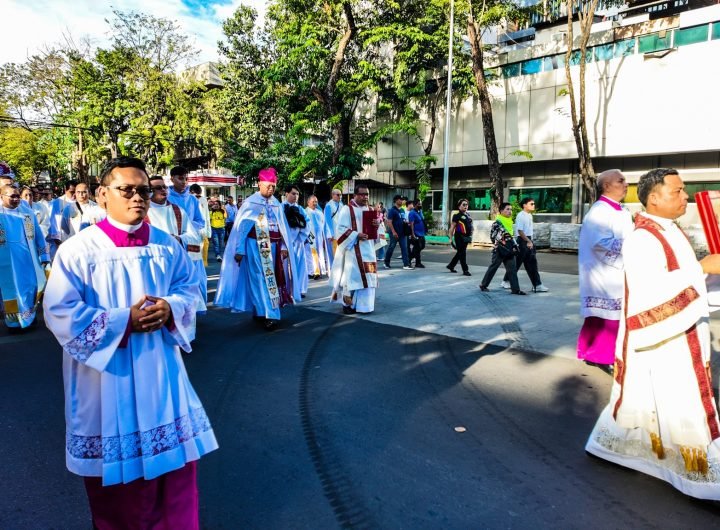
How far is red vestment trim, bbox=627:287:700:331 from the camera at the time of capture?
2.73 meters

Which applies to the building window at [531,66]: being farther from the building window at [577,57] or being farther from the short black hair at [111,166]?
the short black hair at [111,166]

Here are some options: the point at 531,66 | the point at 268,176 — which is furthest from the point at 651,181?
the point at 531,66

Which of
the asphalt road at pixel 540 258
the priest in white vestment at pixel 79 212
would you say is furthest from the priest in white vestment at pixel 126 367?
the asphalt road at pixel 540 258

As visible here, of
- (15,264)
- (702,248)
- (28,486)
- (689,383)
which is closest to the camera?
(689,383)

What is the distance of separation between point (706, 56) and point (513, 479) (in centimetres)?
2086

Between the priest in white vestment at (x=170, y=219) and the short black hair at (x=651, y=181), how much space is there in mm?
4311

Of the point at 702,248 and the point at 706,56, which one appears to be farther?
the point at 706,56

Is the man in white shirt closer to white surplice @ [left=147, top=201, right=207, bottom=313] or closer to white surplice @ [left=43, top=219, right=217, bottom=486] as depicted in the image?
white surplice @ [left=147, top=201, right=207, bottom=313]

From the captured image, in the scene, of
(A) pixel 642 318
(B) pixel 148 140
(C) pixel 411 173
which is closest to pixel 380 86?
(C) pixel 411 173

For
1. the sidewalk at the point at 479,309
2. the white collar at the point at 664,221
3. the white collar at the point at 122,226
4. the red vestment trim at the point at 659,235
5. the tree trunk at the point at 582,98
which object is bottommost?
the sidewalk at the point at 479,309

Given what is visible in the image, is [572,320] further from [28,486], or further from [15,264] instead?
[15,264]

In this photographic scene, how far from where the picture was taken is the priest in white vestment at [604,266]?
4.74 meters

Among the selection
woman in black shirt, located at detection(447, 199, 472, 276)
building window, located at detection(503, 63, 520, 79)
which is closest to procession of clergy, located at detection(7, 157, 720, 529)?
woman in black shirt, located at detection(447, 199, 472, 276)

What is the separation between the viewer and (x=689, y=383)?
2717mm
